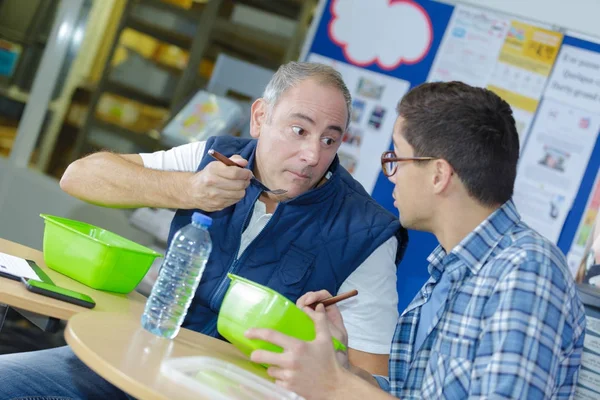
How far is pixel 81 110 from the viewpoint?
5.18 meters

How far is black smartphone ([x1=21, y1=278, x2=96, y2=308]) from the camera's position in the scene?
154cm

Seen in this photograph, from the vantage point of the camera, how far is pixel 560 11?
3680 millimetres

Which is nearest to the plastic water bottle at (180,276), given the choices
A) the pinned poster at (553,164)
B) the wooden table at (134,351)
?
the wooden table at (134,351)

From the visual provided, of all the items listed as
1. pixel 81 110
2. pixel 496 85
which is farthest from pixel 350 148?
pixel 81 110

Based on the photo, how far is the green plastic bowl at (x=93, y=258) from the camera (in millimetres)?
1740

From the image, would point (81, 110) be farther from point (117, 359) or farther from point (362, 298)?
point (117, 359)

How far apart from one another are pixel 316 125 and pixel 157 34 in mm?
3267

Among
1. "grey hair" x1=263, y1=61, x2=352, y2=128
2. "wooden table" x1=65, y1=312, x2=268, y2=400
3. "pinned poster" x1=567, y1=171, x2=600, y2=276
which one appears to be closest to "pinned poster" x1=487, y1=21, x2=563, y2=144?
"pinned poster" x1=567, y1=171, x2=600, y2=276

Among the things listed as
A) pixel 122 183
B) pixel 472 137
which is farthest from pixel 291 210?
pixel 472 137

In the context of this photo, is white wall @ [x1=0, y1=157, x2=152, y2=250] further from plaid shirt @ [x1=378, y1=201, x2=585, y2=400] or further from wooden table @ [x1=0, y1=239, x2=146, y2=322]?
plaid shirt @ [x1=378, y1=201, x2=585, y2=400]

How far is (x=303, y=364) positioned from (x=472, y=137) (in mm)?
617

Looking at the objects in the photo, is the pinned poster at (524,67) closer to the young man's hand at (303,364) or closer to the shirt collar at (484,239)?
the shirt collar at (484,239)

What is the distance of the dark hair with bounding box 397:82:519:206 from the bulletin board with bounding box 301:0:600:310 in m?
1.96

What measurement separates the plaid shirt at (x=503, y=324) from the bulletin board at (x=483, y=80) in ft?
6.58
